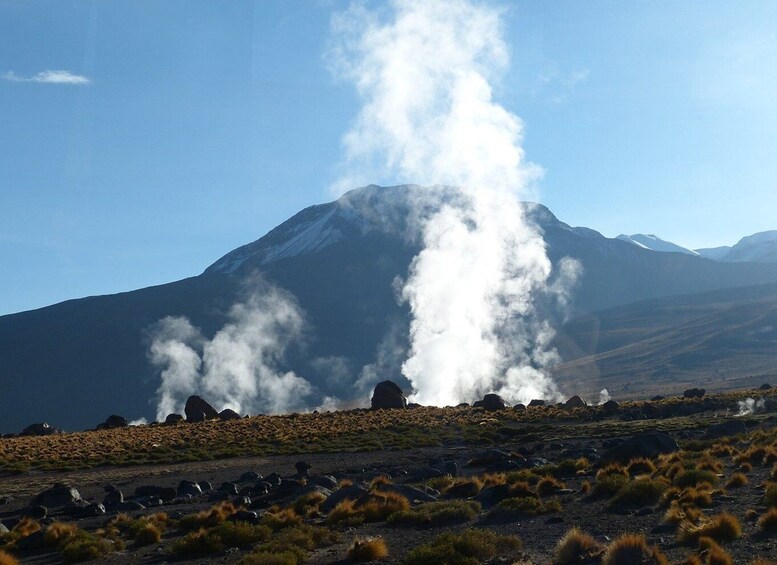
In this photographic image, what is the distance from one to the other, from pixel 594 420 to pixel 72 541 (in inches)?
1653

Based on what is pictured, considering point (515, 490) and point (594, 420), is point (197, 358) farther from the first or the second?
point (515, 490)

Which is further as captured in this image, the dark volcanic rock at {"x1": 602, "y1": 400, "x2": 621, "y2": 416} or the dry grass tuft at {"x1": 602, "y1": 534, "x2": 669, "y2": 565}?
the dark volcanic rock at {"x1": 602, "y1": 400, "x2": 621, "y2": 416}

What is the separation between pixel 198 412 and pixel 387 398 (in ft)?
60.1

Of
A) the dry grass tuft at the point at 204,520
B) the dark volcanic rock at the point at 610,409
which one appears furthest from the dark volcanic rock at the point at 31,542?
the dark volcanic rock at the point at 610,409

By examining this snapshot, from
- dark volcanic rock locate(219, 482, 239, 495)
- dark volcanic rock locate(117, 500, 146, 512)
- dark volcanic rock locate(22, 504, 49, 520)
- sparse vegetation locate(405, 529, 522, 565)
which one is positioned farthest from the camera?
dark volcanic rock locate(219, 482, 239, 495)

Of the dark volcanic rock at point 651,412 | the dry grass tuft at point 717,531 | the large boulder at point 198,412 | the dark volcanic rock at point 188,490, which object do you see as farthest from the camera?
the large boulder at point 198,412

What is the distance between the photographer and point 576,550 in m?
11.3

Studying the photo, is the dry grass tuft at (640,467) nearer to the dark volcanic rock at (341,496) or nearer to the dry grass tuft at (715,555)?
the dark volcanic rock at (341,496)

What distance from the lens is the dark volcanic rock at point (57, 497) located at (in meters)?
23.8

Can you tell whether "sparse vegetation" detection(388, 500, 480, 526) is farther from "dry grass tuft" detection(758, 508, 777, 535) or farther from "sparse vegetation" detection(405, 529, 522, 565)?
"dry grass tuft" detection(758, 508, 777, 535)

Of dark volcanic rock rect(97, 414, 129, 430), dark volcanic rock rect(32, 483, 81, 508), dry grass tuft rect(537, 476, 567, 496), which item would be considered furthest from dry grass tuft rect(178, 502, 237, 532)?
dark volcanic rock rect(97, 414, 129, 430)

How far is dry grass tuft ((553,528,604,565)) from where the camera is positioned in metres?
11.1

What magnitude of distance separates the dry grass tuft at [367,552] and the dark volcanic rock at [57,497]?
1504cm

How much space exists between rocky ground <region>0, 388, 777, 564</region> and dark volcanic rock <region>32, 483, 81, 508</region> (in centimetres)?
5
